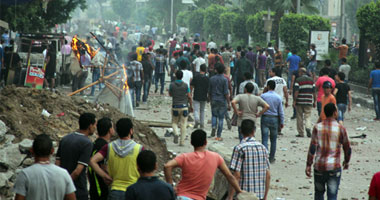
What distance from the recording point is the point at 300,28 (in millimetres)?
34188

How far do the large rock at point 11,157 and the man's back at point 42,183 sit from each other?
391cm

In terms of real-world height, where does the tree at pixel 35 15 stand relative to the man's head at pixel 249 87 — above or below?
above

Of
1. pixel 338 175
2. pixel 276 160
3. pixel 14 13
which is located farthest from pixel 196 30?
pixel 338 175

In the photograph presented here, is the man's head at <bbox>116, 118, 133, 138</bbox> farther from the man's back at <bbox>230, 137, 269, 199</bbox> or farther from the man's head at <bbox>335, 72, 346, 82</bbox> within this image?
the man's head at <bbox>335, 72, 346, 82</bbox>

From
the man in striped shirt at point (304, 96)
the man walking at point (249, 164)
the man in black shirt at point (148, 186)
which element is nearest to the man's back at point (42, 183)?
the man in black shirt at point (148, 186)

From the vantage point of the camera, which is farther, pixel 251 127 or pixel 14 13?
pixel 14 13

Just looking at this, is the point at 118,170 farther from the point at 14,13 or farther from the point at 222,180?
the point at 14,13

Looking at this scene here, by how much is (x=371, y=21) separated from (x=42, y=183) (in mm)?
20436

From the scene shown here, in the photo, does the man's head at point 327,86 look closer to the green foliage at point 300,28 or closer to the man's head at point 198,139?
the man's head at point 198,139

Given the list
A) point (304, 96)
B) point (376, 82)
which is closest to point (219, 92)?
point (304, 96)

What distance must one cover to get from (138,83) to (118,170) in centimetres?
1447

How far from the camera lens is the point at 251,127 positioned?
7.52 meters

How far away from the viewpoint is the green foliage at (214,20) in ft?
208

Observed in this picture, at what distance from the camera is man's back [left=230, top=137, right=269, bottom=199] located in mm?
7410
